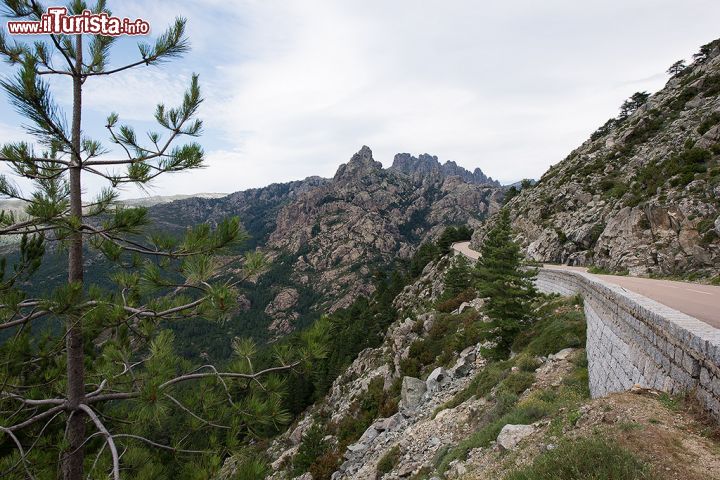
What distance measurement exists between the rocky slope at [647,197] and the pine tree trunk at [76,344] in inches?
1008

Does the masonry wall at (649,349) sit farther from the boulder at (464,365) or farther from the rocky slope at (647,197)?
the rocky slope at (647,197)

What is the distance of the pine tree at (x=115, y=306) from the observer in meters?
4.48

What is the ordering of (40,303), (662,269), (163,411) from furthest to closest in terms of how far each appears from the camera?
(662,269) → (163,411) → (40,303)

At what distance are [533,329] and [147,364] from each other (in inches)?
650

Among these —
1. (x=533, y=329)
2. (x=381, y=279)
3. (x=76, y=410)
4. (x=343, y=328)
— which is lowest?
(x=343, y=328)

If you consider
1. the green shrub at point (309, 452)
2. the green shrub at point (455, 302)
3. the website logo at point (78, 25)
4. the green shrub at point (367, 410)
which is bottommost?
the green shrub at point (309, 452)

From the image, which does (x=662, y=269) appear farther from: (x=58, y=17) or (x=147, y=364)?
(x=58, y=17)

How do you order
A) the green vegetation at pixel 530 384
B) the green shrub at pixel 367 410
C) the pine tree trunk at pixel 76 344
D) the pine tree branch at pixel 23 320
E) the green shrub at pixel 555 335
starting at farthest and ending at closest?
the green shrub at pixel 367 410 < the green shrub at pixel 555 335 < the green vegetation at pixel 530 384 < the pine tree trunk at pixel 76 344 < the pine tree branch at pixel 23 320

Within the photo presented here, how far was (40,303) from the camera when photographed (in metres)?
4.06

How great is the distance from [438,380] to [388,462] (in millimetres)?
6418

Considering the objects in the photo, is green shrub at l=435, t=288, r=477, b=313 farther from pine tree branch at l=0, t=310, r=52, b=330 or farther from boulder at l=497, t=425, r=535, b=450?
pine tree branch at l=0, t=310, r=52, b=330

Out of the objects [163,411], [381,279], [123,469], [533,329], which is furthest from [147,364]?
[381,279]

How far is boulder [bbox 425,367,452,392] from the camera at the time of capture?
693 inches

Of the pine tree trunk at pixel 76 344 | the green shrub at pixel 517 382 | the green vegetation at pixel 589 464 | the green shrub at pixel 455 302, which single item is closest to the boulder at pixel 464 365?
the green shrub at pixel 517 382
